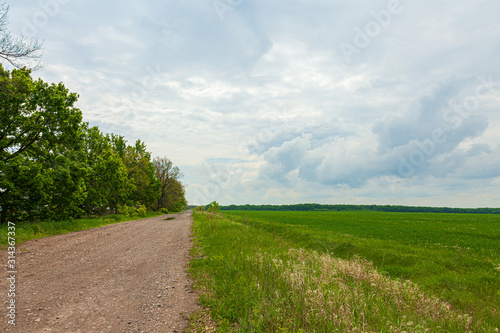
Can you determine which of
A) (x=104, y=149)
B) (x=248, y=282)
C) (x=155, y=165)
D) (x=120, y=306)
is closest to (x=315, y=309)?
(x=248, y=282)

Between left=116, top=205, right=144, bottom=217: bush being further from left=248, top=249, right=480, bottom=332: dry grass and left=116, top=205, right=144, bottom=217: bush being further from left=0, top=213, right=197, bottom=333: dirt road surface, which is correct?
left=248, top=249, right=480, bottom=332: dry grass

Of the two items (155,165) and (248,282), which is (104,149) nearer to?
→ (155,165)

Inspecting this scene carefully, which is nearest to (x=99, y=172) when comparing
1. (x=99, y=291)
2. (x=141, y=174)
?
(x=141, y=174)

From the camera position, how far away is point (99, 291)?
23.6ft

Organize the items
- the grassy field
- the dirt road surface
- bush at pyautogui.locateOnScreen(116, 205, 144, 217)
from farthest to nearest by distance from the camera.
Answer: bush at pyautogui.locateOnScreen(116, 205, 144, 217), the dirt road surface, the grassy field

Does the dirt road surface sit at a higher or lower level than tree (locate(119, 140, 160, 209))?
lower

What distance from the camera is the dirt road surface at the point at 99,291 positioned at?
532 centimetres

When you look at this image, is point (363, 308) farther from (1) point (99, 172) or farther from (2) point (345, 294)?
(1) point (99, 172)

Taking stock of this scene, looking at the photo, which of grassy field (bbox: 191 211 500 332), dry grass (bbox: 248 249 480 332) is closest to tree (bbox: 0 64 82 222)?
grassy field (bbox: 191 211 500 332)

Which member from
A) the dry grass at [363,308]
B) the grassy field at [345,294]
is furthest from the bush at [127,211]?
the dry grass at [363,308]

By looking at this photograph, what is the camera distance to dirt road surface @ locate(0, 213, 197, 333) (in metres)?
5.32

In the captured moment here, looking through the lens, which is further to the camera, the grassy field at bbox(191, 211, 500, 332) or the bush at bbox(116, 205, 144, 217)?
the bush at bbox(116, 205, 144, 217)
